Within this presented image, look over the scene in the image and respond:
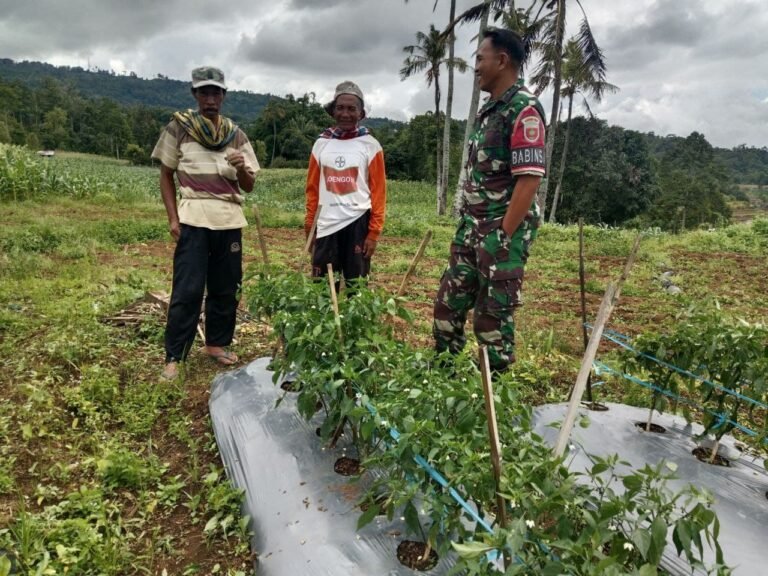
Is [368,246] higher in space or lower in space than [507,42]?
lower

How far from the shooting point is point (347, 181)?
3.01 meters

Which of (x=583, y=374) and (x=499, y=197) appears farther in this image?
(x=499, y=197)

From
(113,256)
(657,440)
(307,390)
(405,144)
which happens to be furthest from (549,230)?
(405,144)

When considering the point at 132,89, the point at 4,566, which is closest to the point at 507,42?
the point at 4,566

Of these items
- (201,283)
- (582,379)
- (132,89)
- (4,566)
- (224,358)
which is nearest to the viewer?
(582,379)

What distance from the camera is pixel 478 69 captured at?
7.50 ft

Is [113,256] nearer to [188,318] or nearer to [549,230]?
[188,318]

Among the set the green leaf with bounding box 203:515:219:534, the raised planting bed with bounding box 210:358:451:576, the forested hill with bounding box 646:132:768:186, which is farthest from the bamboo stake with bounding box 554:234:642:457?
the forested hill with bounding box 646:132:768:186

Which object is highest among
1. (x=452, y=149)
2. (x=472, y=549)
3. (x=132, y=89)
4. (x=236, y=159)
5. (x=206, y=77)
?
(x=132, y=89)

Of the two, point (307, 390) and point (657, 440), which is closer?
point (307, 390)

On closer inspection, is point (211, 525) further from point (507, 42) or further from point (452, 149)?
point (452, 149)

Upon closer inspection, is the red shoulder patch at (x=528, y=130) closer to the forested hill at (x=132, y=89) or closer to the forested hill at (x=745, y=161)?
the forested hill at (x=745, y=161)

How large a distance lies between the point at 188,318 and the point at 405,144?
3931cm

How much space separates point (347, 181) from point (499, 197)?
1.04 meters
